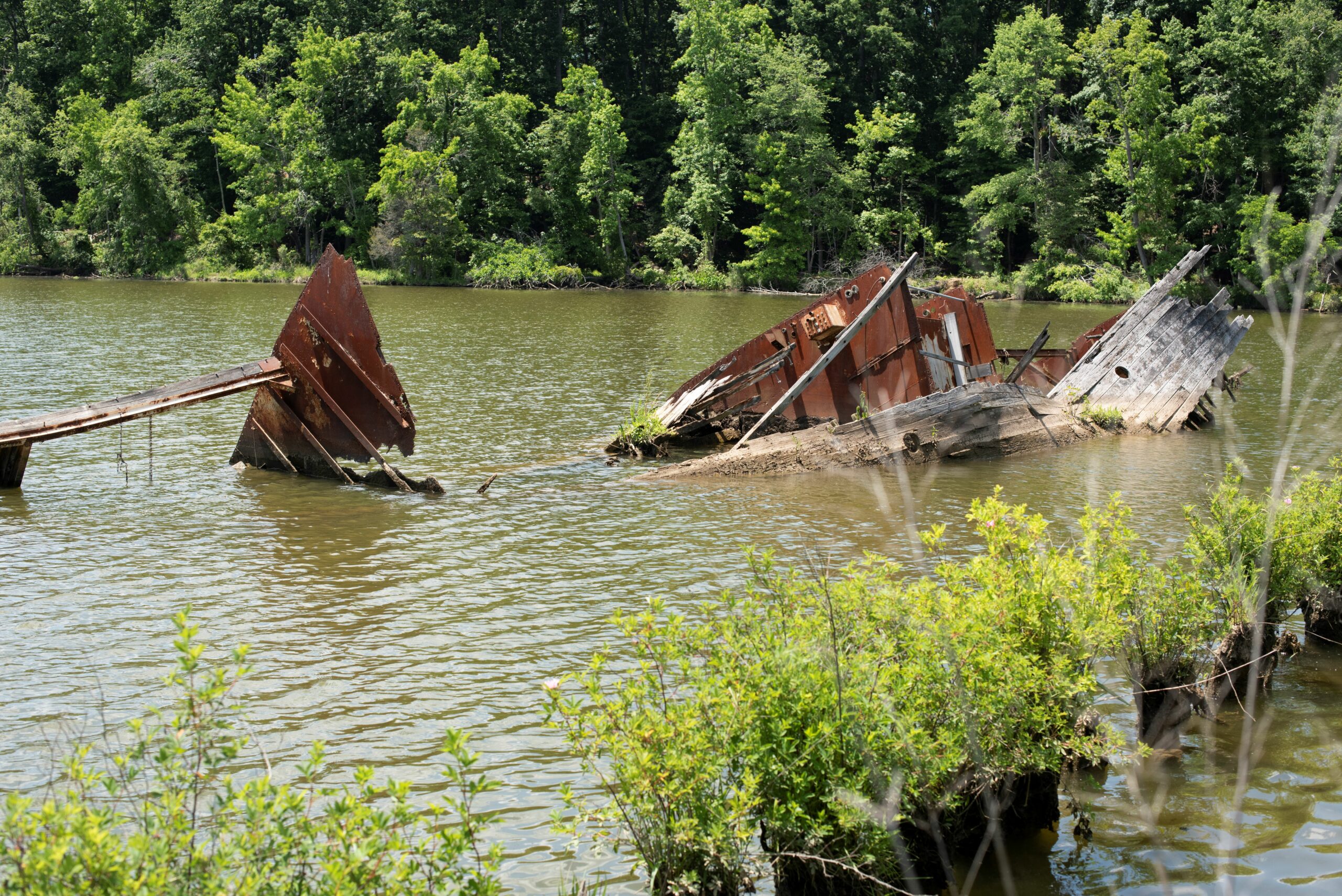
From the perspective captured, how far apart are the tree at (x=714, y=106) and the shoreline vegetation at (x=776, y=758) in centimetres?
5184

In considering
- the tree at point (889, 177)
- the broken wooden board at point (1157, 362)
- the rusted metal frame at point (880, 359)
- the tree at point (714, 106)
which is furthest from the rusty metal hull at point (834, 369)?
the tree at point (714, 106)

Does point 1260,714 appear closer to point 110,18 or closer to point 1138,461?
point 1138,461

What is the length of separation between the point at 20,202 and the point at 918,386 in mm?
63550

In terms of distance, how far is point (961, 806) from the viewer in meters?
5.27

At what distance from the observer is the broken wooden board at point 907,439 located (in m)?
14.6

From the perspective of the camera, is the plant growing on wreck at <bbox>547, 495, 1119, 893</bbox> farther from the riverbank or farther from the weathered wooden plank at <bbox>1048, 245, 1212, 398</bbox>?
the riverbank

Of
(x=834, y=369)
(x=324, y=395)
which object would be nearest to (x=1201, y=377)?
(x=834, y=369)

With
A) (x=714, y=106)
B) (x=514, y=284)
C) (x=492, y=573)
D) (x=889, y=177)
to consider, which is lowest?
(x=492, y=573)

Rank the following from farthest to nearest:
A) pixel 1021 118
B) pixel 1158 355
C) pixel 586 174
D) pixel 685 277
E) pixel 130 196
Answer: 1. pixel 130 196
2. pixel 586 174
3. pixel 685 277
4. pixel 1021 118
5. pixel 1158 355

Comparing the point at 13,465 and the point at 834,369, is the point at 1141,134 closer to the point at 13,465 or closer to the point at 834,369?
the point at 834,369

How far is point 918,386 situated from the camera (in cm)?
1602

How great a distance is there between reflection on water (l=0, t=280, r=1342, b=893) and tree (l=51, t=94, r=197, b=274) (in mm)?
43354

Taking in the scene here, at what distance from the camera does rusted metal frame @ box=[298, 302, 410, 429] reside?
13578 mm

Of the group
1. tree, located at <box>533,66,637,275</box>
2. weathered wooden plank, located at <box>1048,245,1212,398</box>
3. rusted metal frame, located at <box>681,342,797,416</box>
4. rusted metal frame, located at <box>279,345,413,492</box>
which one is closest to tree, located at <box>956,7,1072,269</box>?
tree, located at <box>533,66,637,275</box>
